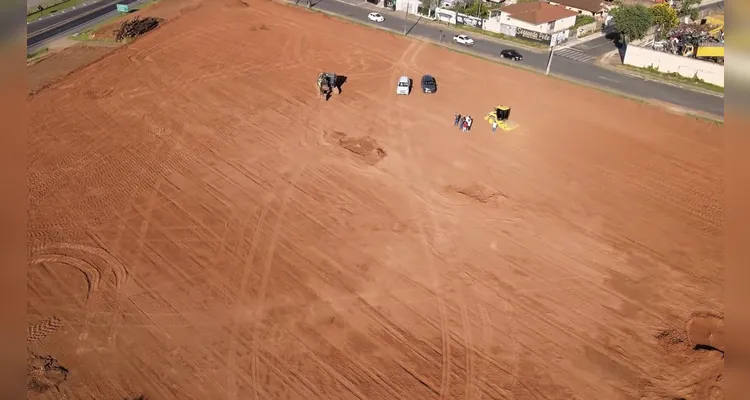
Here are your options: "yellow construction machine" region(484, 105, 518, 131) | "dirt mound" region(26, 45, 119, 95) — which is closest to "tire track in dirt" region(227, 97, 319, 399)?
"yellow construction machine" region(484, 105, 518, 131)

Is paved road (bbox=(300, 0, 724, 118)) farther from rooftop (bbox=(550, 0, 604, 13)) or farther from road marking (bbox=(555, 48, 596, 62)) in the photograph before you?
rooftop (bbox=(550, 0, 604, 13))

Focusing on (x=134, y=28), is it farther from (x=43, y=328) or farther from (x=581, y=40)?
(x=581, y=40)

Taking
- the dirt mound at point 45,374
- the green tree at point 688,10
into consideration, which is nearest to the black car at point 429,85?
the dirt mound at point 45,374

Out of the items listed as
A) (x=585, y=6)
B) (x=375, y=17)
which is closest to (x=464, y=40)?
(x=375, y=17)

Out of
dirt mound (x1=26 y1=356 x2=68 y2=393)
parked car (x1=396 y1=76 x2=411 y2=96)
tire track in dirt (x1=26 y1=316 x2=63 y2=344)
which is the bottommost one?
dirt mound (x1=26 y1=356 x2=68 y2=393)

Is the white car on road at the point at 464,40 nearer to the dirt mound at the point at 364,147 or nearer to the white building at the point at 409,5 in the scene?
the white building at the point at 409,5

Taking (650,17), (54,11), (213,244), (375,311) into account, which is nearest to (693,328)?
(375,311)
